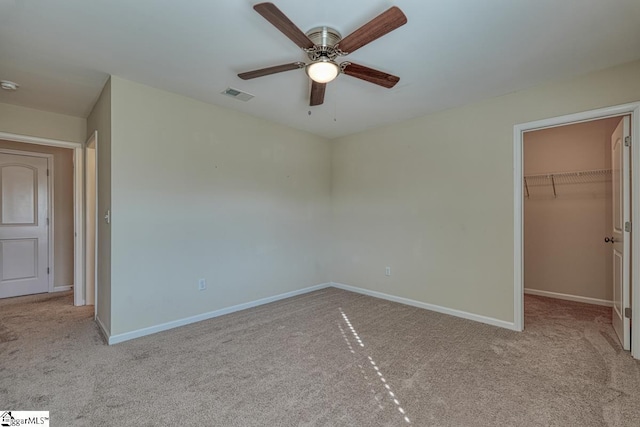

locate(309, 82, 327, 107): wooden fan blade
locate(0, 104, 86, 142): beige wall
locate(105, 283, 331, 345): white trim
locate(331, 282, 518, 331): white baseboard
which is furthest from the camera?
locate(0, 104, 86, 142): beige wall

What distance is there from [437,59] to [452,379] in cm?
251

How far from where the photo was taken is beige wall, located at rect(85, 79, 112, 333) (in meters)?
2.86

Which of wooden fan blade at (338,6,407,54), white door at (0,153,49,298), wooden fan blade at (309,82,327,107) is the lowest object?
white door at (0,153,49,298)

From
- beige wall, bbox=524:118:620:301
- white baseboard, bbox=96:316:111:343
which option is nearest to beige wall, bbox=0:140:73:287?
white baseboard, bbox=96:316:111:343

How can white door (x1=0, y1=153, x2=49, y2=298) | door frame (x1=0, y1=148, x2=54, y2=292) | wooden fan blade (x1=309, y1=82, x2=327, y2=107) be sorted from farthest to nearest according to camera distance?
door frame (x1=0, y1=148, x2=54, y2=292) → white door (x1=0, y1=153, x2=49, y2=298) → wooden fan blade (x1=309, y1=82, x2=327, y2=107)

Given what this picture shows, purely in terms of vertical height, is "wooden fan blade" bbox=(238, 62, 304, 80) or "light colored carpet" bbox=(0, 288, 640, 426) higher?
"wooden fan blade" bbox=(238, 62, 304, 80)

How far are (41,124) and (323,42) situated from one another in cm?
378

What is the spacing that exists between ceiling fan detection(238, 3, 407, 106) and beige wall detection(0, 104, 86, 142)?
9.97 feet

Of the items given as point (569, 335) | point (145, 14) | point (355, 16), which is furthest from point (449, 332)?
point (145, 14)

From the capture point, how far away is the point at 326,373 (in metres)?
2.26

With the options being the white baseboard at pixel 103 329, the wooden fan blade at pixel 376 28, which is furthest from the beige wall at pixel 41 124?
the wooden fan blade at pixel 376 28

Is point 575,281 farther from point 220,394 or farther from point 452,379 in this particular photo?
point 220,394

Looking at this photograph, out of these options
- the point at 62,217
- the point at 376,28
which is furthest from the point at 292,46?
the point at 62,217

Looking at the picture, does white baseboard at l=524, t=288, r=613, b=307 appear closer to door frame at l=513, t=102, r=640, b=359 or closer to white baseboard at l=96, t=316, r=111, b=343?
door frame at l=513, t=102, r=640, b=359
